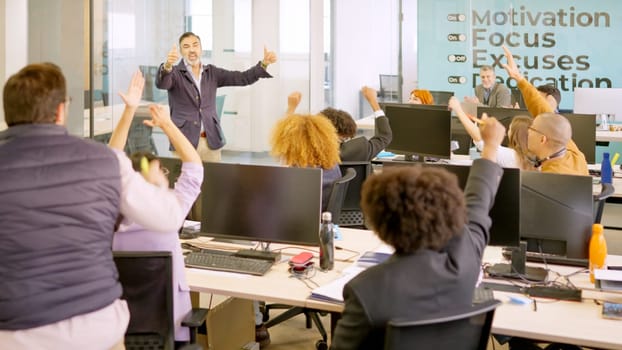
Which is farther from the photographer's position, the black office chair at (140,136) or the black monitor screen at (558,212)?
the black office chair at (140,136)

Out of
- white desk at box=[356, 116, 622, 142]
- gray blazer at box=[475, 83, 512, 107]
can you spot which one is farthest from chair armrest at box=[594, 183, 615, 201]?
gray blazer at box=[475, 83, 512, 107]

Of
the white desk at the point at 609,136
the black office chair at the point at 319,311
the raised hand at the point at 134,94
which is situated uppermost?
the raised hand at the point at 134,94

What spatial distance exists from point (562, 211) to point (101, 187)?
2034mm

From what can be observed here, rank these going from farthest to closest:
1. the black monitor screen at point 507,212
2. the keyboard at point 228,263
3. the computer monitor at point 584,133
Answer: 1. the computer monitor at point 584,133
2. the keyboard at point 228,263
3. the black monitor screen at point 507,212

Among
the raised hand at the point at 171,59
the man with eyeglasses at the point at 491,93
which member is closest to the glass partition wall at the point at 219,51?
the raised hand at the point at 171,59

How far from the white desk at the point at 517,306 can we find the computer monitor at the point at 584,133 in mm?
2441

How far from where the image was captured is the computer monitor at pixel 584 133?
6105 millimetres

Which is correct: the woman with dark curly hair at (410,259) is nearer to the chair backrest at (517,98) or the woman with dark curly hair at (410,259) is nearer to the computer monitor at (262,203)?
the computer monitor at (262,203)

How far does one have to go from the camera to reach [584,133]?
242 inches

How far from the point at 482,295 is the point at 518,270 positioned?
1.20 feet

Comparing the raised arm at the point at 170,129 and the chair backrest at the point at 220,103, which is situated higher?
the chair backrest at the point at 220,103

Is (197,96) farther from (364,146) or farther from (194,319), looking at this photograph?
Result: (194,319)

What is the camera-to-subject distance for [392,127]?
6.54m

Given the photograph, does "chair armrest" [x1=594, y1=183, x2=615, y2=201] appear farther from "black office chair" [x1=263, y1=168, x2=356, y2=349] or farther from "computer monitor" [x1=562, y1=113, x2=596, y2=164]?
"computer monitor" [x1=562, y1=113, x2=596, y2=164]
